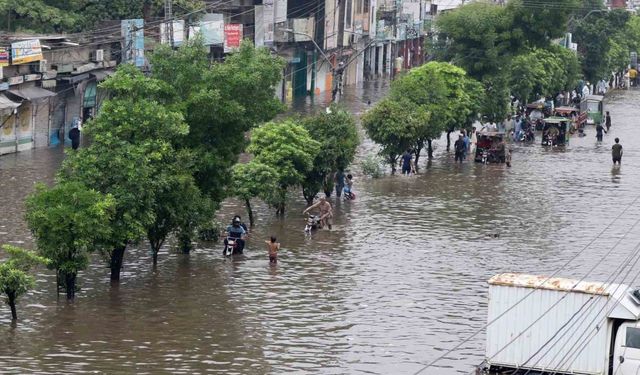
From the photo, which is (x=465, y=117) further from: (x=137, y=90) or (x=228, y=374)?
(x=228, y=374)

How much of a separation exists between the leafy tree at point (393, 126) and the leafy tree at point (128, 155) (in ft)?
57.5

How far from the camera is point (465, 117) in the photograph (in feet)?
173

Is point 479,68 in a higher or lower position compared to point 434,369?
higher

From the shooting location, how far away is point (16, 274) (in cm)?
2328

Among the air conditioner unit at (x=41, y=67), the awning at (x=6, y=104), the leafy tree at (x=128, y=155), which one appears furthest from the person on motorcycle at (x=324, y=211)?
the air conditioner unit at (x=41, y=67)

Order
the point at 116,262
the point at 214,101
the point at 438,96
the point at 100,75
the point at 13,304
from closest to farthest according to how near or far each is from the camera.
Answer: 1. the point at 13,304
2. the point at 116,262
3. the point at 214,101
4. the point at 438,96
5. the point at 100,75

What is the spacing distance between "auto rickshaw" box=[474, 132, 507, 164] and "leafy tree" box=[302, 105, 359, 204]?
42.6ft

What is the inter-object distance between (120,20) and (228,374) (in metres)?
40.1

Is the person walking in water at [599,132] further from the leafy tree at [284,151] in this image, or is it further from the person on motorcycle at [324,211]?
the person on motorcycle at [324,211]

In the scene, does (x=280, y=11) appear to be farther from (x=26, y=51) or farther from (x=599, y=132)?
(x=26, y=51)

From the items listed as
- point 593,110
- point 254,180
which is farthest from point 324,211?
point 593,110

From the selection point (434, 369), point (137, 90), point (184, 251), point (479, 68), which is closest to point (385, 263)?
point (184, 251)

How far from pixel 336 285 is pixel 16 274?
7.34 metres

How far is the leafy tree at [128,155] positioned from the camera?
26.3 meters
